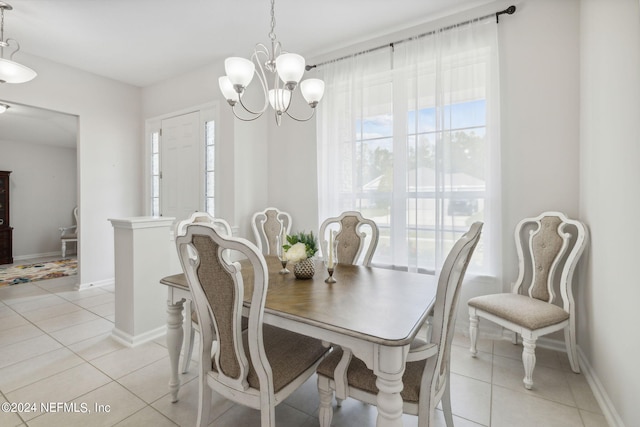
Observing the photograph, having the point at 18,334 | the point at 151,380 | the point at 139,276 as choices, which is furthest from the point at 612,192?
the point at 18,334

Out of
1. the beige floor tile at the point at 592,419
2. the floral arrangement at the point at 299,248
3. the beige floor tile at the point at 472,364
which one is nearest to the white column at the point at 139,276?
the floral arrangement at the point at 299,248

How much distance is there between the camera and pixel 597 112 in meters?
1.89

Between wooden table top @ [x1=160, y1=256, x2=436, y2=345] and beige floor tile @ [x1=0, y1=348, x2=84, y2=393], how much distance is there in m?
1.31

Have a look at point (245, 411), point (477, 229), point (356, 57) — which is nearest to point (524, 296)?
point (477, 229)

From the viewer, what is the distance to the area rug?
4.43 meters

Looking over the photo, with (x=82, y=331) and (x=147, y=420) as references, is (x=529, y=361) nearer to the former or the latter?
(x=147, y=420)

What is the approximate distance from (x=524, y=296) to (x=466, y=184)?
1005 millimetres

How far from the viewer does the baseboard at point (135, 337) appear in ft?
8.12

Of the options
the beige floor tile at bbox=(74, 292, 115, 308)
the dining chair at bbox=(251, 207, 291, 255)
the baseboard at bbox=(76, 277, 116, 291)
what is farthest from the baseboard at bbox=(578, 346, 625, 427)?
the baseboard at bbox=(76, 277, 116, 291)

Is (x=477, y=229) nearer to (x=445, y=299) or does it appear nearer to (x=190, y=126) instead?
(x=445, y=299)

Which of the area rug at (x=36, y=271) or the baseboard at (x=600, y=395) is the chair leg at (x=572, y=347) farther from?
the area rug at (x=36, y=271)

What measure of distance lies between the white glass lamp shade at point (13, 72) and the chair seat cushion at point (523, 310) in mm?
4182

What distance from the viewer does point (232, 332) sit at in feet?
4.00

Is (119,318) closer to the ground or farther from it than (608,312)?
closer to the ground
